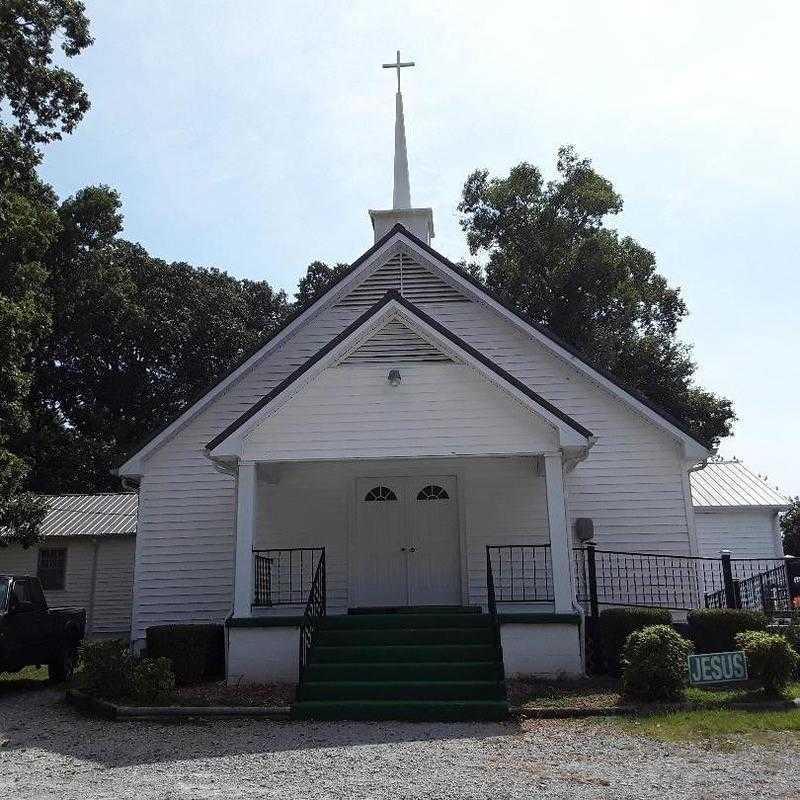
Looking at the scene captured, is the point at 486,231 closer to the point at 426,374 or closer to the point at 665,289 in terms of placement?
the point at 665,289

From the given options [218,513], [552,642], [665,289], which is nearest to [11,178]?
[218,513]

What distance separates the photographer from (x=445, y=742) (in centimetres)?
817

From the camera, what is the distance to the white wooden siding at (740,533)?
20.0 m

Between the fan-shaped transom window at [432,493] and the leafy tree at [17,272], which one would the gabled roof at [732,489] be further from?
the leafy tree at [17,272]

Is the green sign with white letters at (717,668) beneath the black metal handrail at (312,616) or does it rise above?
beneath

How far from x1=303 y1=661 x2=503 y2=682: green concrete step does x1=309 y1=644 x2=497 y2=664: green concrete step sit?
0.23 m

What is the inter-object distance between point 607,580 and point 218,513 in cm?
694

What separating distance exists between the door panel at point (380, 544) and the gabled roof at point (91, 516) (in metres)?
10.7

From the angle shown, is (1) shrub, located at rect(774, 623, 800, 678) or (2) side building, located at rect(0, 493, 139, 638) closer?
(1) shrub, located at rect(774, 623, 800, 678)

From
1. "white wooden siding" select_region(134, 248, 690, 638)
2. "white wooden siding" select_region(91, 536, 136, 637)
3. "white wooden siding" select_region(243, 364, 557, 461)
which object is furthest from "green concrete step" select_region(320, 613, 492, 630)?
"white wooden siding" select_region(91, 536, 136, 637)

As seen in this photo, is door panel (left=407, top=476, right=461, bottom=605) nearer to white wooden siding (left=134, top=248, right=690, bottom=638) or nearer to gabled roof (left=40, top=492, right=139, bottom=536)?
white wooden siding (left=134, top=248, right=690, bottom=638)

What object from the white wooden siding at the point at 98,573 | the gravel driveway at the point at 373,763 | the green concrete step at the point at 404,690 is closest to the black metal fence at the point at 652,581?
the green concrete step at the point at 404,690

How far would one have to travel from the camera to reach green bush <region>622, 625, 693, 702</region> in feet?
30.8

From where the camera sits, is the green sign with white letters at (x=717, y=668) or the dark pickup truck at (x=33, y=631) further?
the dark pickup truck at (x=33, y=631)
